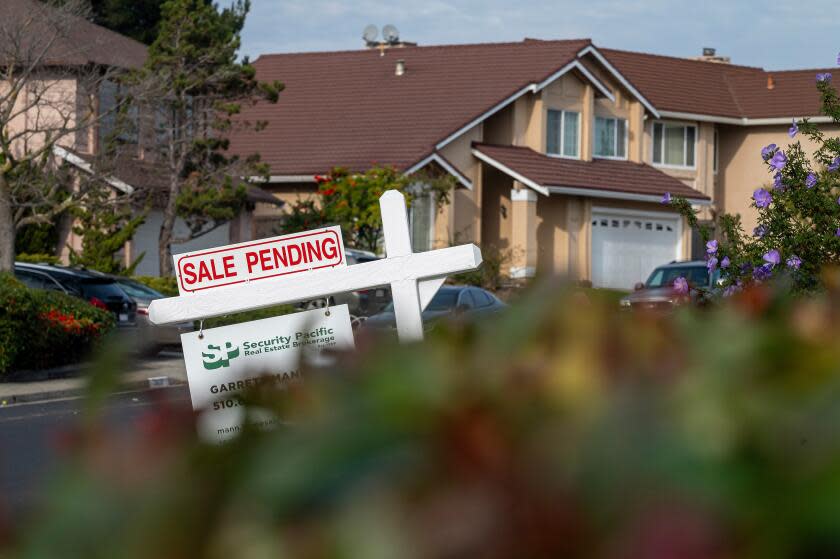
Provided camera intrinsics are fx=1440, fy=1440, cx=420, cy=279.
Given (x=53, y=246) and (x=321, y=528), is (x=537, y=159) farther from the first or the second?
(x=321, y=528)

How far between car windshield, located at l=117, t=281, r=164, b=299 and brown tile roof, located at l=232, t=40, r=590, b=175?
1345 centimetres

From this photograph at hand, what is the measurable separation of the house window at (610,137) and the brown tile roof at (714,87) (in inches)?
97.2

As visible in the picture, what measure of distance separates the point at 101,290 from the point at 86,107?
218 inches

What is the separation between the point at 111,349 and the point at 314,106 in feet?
146

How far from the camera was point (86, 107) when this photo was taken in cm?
2933

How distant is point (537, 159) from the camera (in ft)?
143

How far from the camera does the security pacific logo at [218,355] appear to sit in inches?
229

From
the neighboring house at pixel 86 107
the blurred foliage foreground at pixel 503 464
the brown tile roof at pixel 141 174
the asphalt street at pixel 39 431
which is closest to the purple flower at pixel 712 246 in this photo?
the asphalt street at pixel 39 431

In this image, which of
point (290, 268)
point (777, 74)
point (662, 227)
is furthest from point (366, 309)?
point (777, 74)

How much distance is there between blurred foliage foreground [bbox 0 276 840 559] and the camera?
1080 mm

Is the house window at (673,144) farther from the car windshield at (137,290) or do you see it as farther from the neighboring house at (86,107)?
the car windshield at (137,290)

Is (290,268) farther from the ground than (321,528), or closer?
closer

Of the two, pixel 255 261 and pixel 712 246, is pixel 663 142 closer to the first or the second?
pixel 712 246

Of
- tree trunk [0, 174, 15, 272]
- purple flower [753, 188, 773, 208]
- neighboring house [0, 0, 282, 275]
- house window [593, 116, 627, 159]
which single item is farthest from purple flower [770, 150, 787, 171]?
house window [593, 116, 627, 159]
